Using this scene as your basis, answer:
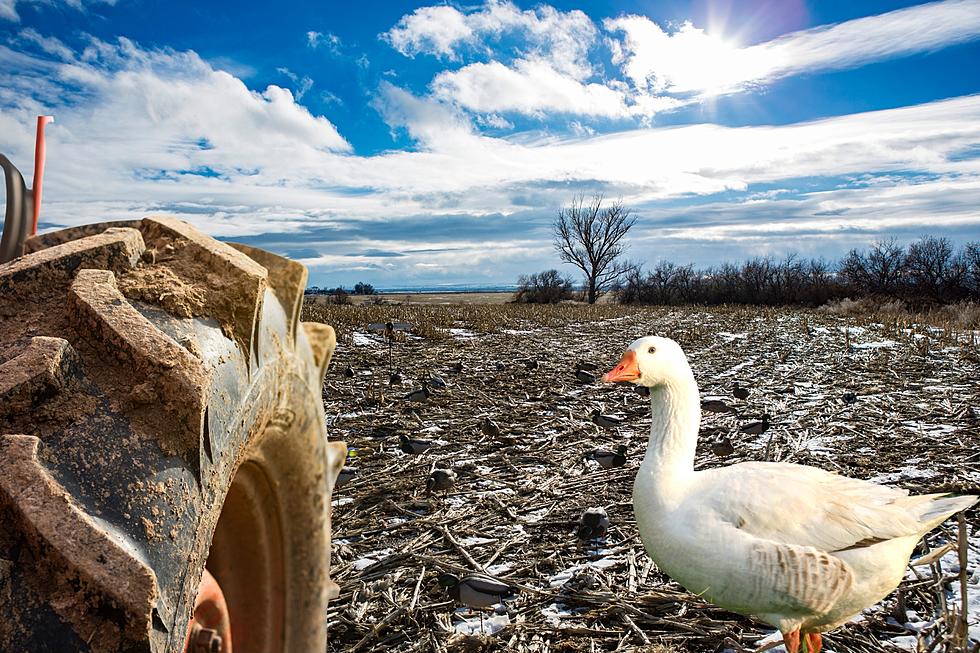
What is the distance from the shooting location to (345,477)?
4.70 metres

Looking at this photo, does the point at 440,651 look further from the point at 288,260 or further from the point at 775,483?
the point at 288,260

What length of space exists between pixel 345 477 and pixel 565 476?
70.4 inches

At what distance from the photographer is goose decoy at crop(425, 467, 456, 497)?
4566 millimetres

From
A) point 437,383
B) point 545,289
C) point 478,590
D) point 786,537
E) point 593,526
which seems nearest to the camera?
point 786,537

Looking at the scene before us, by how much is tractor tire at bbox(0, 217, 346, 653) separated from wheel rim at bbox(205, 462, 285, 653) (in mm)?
34

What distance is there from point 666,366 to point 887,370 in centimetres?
929

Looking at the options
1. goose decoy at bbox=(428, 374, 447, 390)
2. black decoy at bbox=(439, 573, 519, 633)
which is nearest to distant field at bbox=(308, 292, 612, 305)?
goose decoy at bbox=(428, 374, 447, 390)

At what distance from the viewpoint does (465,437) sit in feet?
20.1

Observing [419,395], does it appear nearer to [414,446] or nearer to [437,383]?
[437,383]

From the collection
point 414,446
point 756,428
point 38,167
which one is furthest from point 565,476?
point 38,167

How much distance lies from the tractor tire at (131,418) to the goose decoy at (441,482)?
9.99ft

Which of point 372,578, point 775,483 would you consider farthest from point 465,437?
point 775,483

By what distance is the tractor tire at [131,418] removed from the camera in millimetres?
853

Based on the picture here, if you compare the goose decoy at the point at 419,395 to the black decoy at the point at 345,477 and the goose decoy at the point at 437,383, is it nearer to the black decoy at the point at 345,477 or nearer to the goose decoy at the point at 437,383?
the goose decoy at the point at 437,383
